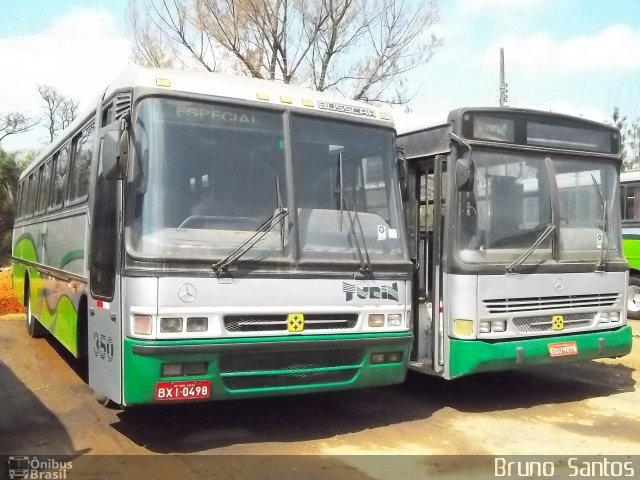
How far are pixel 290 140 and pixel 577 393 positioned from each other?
4.59 metres

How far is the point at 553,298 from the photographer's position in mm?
7227

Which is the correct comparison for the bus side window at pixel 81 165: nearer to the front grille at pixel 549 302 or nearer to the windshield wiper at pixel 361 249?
the windshield wiper at pixel 361 249

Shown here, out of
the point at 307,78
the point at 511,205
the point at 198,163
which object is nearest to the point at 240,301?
the point at 198,163

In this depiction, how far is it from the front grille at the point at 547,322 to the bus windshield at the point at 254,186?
164 centimetres

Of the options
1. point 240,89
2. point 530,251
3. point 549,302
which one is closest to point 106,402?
point 240,89

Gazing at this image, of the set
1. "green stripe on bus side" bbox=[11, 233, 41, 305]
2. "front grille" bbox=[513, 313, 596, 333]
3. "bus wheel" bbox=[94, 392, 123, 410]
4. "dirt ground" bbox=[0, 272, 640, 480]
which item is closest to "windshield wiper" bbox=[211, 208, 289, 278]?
"dirt ground" bbox=[0, 272, 640, 480]

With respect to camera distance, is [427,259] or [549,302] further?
[427,259]

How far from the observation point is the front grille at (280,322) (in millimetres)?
5535

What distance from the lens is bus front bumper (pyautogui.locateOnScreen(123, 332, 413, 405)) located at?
5.28 m

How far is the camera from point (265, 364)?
5672 mm

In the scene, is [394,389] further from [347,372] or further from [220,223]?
[220,223]

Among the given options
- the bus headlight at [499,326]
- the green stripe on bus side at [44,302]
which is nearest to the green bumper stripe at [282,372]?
the bus headlight at [499,326]

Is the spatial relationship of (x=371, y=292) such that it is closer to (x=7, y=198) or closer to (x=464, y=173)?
(x=464, y=173)

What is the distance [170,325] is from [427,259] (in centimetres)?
327
